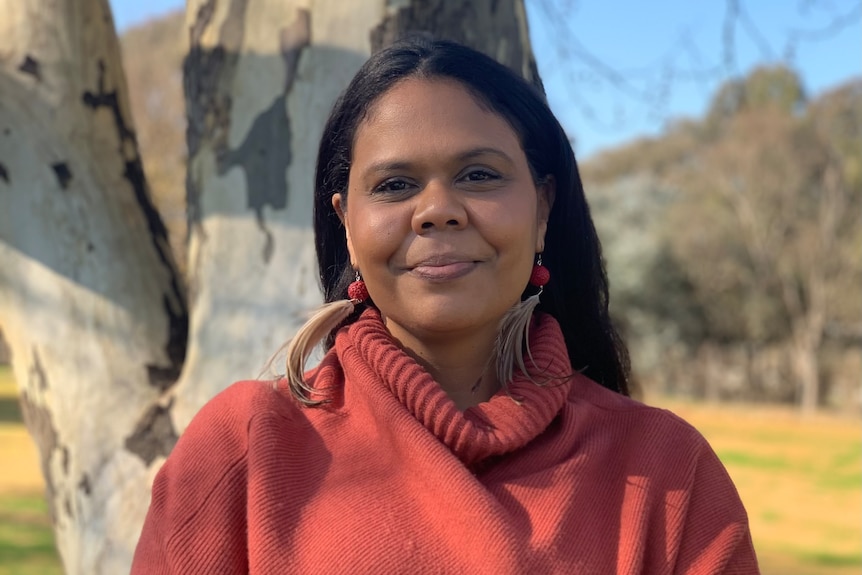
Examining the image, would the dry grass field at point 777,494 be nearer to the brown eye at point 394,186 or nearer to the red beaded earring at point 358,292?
the red beaded earring at point 358,292

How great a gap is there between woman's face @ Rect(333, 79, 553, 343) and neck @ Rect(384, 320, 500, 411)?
42 mm

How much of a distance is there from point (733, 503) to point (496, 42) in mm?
1417

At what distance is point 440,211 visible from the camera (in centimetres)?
186

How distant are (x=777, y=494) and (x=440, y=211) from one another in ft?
32.9

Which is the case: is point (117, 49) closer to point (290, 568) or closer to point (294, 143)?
point (294, 143)

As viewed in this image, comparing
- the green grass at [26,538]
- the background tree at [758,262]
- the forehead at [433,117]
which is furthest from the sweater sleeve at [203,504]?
the background tree at [758,262]

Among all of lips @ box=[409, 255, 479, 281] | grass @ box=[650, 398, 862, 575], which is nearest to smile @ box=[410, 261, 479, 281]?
lips @ box=[409, 255, 479, 281]

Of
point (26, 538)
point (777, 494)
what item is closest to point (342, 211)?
point (26, 538)

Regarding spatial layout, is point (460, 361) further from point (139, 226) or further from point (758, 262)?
point (758, 262)

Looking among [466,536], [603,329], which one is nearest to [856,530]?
[603,329]

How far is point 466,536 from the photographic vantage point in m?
1.74

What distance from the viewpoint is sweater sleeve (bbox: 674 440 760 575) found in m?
1.85

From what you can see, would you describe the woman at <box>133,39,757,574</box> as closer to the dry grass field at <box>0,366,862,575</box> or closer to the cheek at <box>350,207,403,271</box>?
the cheek at <box>350,207,403,271</box>

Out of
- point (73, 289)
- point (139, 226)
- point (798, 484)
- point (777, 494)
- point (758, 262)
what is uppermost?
point (139, 226)
